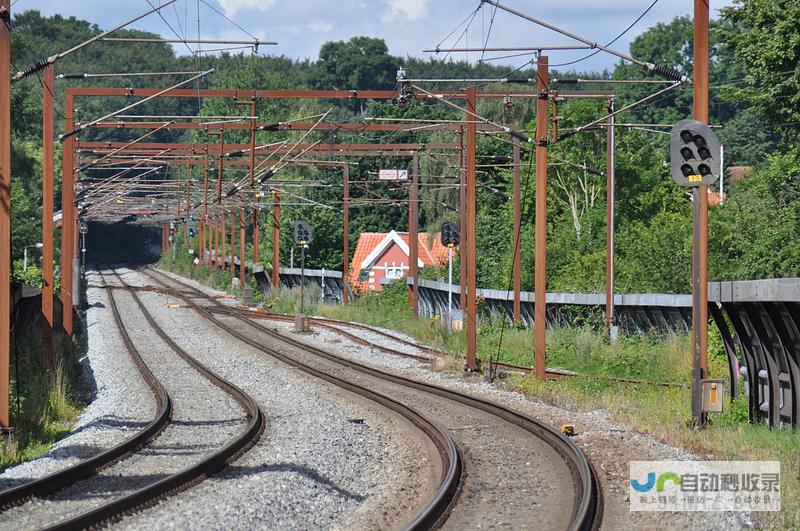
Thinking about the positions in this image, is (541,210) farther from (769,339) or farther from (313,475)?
(313,475)

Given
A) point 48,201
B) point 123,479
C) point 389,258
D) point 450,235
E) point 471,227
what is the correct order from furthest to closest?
point 389,258 < point 450,235 < point 471,227 < point 48,201 < point 123,479

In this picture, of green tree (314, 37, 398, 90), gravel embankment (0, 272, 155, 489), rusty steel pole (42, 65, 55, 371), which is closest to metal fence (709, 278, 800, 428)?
gravel embankment (0, 272, 155, 489)

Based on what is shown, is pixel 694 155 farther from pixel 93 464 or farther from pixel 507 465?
pixel 93 464

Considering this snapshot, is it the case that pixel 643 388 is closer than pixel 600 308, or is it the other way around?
pixel 643 388

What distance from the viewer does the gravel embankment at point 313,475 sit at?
10312mm

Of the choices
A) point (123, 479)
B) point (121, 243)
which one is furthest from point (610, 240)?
point (121, 243)

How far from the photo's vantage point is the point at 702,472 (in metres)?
11.9

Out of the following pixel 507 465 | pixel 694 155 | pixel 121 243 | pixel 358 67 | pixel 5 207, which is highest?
pixel 358 67

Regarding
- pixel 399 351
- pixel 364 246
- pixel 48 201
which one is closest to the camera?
pixel 48 201

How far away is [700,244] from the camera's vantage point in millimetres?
15945

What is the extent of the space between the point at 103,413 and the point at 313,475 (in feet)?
23.9

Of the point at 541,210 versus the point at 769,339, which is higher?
the point at 541,210

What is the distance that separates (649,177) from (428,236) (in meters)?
20.5

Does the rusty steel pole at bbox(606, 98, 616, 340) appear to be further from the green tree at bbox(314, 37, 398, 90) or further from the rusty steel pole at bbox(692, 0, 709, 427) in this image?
the green tree at bbox(314, 37, 398, 90)
